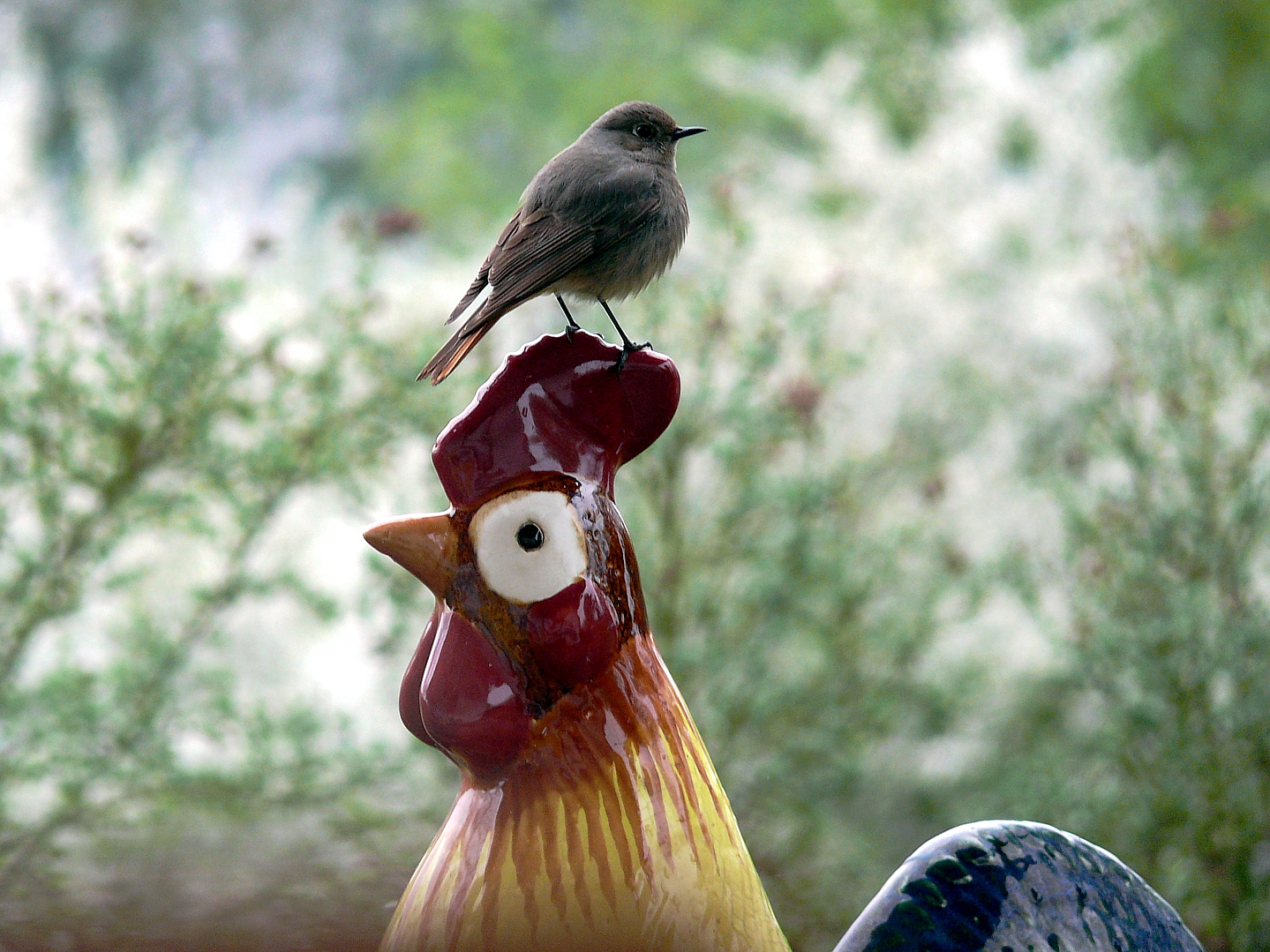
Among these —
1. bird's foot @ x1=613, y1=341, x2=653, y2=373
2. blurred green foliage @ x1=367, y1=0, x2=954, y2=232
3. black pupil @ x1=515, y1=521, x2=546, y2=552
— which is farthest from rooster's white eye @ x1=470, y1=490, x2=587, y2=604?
blurred green foliage @ x1=367, y1=0, x2=954, y2=232

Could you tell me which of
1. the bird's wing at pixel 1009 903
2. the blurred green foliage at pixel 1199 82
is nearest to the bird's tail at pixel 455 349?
the bird's wing at pixel 1009 903

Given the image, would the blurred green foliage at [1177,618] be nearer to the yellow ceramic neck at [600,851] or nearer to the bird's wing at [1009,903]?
the bird's wing at [1009,903]

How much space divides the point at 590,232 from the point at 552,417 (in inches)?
13.0

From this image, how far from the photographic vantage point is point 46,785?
276cm

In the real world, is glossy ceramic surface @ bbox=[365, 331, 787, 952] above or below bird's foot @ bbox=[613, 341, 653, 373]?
below

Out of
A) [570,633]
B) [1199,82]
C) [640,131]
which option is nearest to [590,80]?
[1199,82]

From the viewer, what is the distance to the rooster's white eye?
3.15 feet

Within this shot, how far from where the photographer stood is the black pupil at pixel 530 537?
965 millimetres

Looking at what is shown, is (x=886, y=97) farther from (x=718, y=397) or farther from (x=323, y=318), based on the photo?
(x=323, y=318)

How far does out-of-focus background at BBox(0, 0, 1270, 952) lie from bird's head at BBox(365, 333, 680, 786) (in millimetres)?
719

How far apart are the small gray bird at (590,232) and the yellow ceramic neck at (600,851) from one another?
430 millimetres

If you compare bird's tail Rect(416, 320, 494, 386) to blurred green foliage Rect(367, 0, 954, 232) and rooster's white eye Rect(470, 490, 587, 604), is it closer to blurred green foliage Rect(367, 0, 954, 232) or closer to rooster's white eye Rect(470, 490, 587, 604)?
rooster's white eye Rect(470, 490, 587, 604)

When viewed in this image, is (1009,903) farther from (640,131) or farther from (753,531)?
(753,531)

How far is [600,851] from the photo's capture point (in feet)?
2.97
